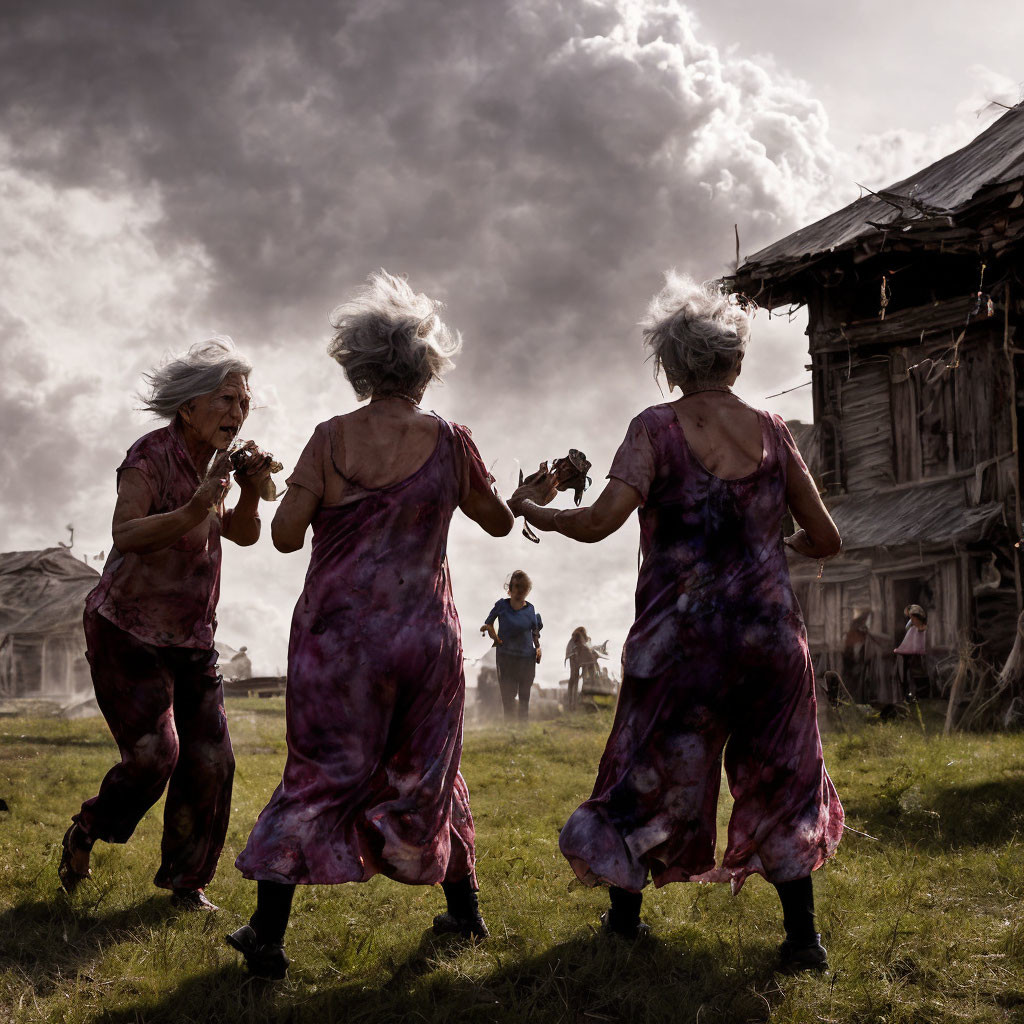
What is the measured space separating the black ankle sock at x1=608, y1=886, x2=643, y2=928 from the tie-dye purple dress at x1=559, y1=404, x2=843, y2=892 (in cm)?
17

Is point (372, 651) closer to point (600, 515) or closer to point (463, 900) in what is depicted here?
point (600, 515)

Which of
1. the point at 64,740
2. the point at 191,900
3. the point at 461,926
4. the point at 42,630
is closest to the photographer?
the point at 461,926

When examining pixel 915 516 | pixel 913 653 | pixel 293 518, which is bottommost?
pixel 913 653

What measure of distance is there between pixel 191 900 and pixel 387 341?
2.38m

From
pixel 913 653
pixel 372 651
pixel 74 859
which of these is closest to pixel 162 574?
pixel 372 651

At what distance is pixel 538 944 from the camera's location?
3652 mm

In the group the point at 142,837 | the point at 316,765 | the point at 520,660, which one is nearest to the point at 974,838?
the point at 316,765

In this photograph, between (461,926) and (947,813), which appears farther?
(947,813)

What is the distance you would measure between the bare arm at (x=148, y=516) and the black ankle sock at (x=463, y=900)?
5.19 feet

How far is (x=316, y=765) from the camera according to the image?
3408mm

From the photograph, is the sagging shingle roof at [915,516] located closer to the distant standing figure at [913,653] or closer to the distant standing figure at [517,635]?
the distant standing figure at [913,653]

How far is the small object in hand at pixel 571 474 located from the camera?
153 inches

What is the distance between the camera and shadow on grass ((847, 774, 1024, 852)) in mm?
5547

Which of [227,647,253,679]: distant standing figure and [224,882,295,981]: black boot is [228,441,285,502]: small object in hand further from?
[227,647,253,679]: distant standing figure
